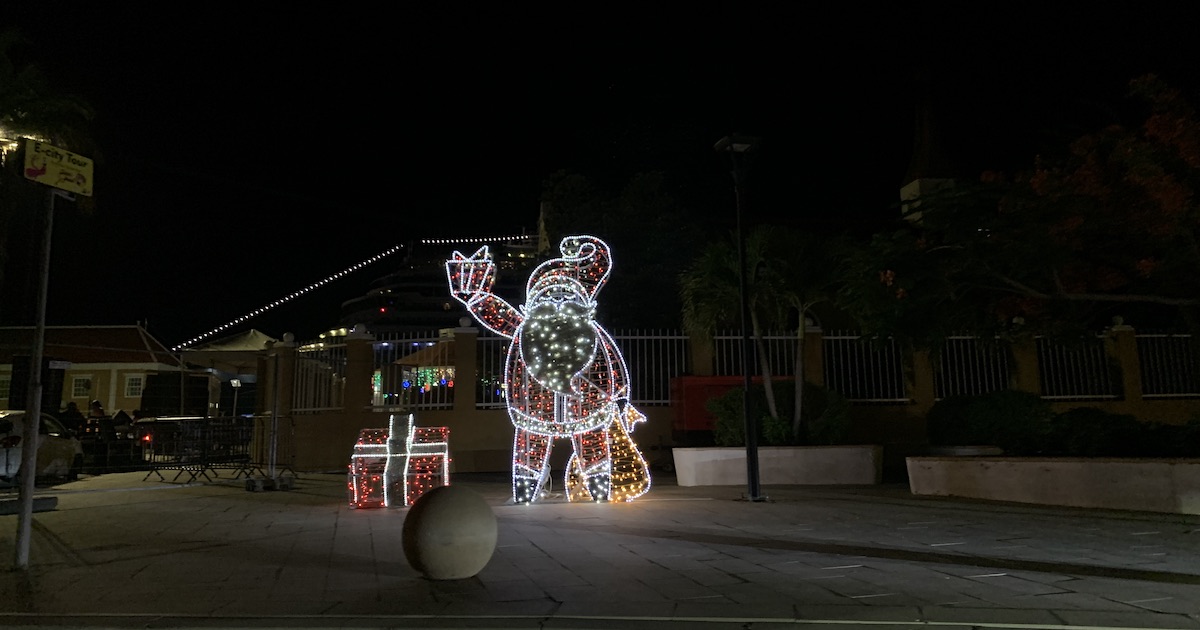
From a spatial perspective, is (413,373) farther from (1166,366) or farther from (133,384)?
(133,384)

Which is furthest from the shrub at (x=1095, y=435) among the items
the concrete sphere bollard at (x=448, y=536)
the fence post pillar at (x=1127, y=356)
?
the concrete sphere bollard at (x=448, y=536)

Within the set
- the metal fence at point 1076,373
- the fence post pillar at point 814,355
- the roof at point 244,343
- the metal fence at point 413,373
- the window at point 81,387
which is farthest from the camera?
the window at point 81,387

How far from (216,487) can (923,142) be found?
2323 centimetres

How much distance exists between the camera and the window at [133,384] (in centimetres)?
3453

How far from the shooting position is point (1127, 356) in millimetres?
15688

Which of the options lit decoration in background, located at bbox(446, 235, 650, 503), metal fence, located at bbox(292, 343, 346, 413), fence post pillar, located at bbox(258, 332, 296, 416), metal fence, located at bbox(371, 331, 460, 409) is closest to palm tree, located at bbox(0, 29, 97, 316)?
fence post pillar, located at bbox(258, 332, 296, 416)

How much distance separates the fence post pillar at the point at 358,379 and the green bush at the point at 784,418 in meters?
6.63

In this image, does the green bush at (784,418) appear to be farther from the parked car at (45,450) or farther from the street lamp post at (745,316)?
the parked car at (45,450)

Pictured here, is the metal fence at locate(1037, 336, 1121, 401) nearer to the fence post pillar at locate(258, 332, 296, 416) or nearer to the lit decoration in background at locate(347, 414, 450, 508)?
the lit decoration in background at locate(347, 414, 450, 508)

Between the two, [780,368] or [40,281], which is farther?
[780,368]

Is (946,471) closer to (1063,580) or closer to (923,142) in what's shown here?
(1063,580)

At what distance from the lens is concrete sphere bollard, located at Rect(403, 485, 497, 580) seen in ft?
18.6

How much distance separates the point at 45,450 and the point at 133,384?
2437 centimetres

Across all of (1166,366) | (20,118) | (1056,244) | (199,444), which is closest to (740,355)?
(1056,244)
